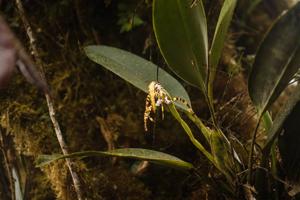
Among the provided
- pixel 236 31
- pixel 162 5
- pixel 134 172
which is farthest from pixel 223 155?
pixel 236 31

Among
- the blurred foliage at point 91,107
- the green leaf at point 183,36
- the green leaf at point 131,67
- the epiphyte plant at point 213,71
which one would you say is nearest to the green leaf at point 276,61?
the epiphyte plant at point 213,71

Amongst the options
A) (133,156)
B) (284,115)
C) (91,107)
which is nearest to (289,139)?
(284,115)

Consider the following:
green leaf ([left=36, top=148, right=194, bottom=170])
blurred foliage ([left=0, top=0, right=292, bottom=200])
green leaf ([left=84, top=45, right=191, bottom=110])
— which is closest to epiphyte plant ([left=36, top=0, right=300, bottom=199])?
green leaf ([left=36, top=148, right=194, bottom=170])

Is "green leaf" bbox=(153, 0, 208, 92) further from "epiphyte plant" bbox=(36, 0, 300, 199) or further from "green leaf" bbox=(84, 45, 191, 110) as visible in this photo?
"green leaf" bbox=(84, 45, 191, 110)

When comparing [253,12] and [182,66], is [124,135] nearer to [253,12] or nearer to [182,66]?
[182,66]

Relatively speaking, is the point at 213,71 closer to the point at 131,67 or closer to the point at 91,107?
the point at 131,67

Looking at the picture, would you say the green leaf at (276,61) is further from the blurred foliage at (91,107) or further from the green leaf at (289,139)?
the blurred foliage at (91,107)
